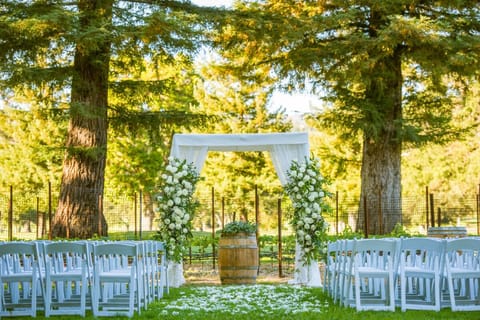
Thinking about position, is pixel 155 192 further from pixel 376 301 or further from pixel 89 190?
pixel 376 301

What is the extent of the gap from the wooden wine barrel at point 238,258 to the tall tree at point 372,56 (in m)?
5.46

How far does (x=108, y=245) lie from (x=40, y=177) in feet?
79.5

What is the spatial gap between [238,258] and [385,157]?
6.56m

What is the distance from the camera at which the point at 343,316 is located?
8094 millimetres

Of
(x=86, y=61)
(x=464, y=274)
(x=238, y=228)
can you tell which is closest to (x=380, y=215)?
(x=238, y=228)

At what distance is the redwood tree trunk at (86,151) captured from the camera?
51.8ft

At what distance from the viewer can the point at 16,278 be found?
28.1 ft

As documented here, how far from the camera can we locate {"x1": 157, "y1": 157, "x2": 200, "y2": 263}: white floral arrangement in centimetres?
1278

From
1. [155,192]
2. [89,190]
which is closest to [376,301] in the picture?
[155,192]

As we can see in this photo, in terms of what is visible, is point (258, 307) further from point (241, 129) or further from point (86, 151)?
point (241, 129)

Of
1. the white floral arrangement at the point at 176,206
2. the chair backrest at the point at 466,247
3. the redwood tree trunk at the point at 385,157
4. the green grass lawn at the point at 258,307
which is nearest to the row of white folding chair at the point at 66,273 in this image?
the green grass lawn at the point at 258,307

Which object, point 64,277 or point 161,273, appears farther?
point 161,273

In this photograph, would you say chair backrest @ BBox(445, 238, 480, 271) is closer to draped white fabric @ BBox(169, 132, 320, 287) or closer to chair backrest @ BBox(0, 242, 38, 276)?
draped white fabric @ BBox(169, 132, 320, 287)

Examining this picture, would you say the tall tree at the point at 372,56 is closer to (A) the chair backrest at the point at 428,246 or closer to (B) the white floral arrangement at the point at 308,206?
(B) the white floral arrangement at the point at 308,206
